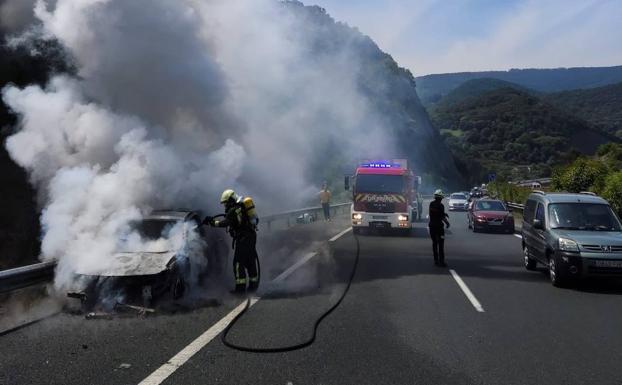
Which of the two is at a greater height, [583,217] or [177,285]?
[583,217]

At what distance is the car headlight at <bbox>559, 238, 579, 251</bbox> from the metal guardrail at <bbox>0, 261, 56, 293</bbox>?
824 centimetres

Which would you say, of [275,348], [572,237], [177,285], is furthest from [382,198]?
[275,348]

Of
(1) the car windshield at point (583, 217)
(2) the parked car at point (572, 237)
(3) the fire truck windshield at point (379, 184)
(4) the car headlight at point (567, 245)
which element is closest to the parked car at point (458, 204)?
(3) the fire truck windshield at point (379, 184)

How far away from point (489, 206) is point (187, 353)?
1996 centimetres

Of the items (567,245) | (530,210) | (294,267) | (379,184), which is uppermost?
(379,184)

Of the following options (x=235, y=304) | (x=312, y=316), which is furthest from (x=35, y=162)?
(x=312, y=316)

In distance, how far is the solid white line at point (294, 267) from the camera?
10281mm

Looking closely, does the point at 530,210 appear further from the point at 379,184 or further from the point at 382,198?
the point at 379,184

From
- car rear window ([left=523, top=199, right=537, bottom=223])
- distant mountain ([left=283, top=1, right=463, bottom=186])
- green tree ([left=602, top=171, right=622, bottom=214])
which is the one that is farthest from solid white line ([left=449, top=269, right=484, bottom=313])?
distant mountain ([left=283, top=1, right=463, bottom=186])

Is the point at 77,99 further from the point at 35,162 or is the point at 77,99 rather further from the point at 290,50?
the point at 290,50

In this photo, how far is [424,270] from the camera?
11.5m

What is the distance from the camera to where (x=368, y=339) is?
241 inches

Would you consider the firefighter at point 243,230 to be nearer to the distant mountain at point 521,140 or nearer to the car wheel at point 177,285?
Answer: the car wheel at point 177,285

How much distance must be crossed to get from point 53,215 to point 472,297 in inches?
272
